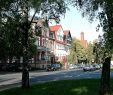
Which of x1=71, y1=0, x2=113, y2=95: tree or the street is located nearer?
x1=71, y1=0, x2=113, y2=95: tree

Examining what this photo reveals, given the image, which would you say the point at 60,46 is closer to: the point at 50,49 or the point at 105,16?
the point at 50,49

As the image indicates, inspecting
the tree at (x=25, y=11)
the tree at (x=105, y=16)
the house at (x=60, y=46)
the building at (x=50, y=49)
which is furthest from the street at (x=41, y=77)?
the house at (x=60, y=46)

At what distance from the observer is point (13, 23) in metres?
20.5

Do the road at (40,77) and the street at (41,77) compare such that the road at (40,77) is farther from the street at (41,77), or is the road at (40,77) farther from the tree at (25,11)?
the tree at (25,11)

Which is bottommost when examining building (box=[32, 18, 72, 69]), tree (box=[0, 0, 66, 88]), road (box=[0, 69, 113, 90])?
road (box=[0, 69, 113, 90])

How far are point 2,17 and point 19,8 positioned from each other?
5.77ft

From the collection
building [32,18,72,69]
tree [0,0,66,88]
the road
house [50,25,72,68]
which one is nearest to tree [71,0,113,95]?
tree [0,0,66,88]

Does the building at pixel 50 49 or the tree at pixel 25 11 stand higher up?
the building at pixel 50 49

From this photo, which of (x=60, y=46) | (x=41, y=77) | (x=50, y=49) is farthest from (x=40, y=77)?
(x=60, y=46)

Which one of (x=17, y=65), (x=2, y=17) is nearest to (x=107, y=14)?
(x=2, y=17)

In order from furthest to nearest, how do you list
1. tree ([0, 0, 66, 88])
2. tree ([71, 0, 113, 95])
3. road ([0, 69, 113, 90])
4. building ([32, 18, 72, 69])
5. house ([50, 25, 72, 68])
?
1. house ([50, 25, 72, 68])
2. building ([32, 18, 72, 69])
3. road ([0, 69, 113, 90])
4. tree ([0, 0, 66, 88])
5. tree ([71, 0, 113, 95])

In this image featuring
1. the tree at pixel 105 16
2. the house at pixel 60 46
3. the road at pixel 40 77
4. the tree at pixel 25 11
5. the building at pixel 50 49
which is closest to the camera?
the tree at pixel 105 16

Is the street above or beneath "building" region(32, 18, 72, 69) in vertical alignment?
beneath

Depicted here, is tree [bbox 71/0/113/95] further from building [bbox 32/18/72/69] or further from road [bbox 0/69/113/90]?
building [bbox 32/18/72/69]
